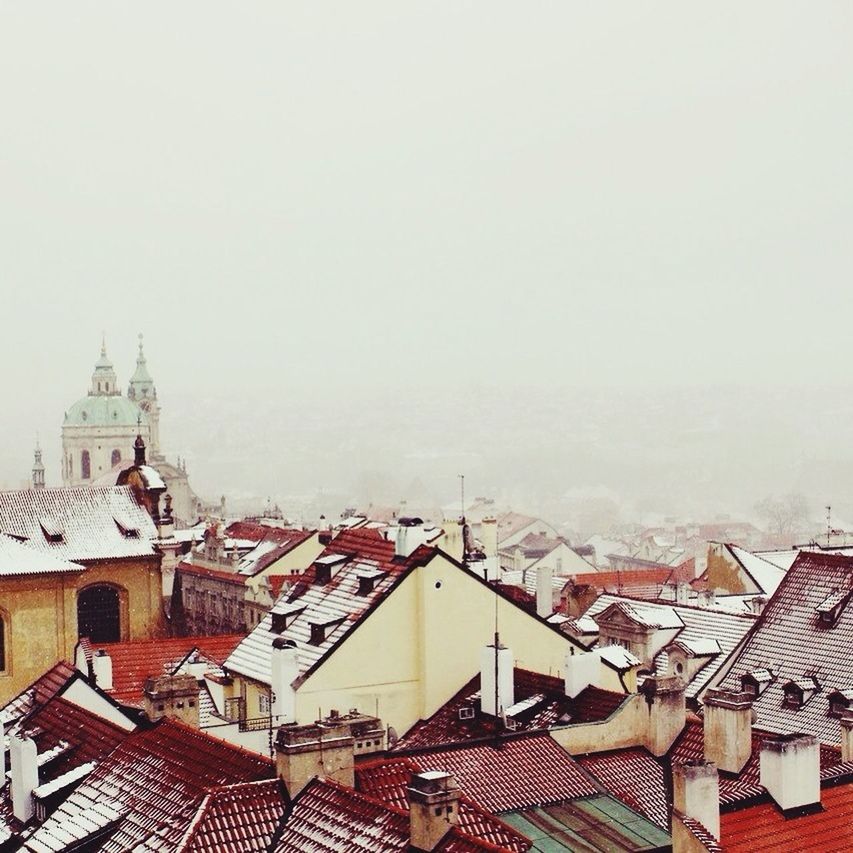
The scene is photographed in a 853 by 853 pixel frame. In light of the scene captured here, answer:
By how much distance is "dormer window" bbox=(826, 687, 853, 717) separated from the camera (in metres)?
32.6

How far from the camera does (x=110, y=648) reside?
4784 centimetres

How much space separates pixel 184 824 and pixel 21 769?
542cm

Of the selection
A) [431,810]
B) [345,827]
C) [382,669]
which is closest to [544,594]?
[382,669]

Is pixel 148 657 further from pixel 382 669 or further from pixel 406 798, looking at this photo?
pixel 406 798

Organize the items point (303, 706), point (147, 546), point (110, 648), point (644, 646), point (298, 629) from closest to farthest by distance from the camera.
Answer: point (303, 706) → point (298, 629) → point (644, 646) → point (110, 648) → point (147, 546)

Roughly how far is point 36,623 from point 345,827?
36.0 metres

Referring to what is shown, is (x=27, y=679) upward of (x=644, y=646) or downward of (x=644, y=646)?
downward

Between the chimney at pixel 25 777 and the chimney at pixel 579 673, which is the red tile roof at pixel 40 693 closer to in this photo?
the chimney at pixel 25 777

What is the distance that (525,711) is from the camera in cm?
3141

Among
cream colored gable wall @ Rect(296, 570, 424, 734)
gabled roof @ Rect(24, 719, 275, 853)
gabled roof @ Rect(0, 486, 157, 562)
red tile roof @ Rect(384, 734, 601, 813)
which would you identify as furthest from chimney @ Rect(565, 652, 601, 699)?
gabled roof @ Rect(0, 486, 157, 562)

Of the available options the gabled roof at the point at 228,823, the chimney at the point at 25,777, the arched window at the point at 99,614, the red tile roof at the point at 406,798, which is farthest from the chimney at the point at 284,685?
the arched window at the point at 99,614

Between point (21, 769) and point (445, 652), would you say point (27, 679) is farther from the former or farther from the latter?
point (21, 769)

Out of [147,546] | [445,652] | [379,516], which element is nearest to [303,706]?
[445,652]

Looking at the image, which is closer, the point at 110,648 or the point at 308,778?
the point at 308,778
